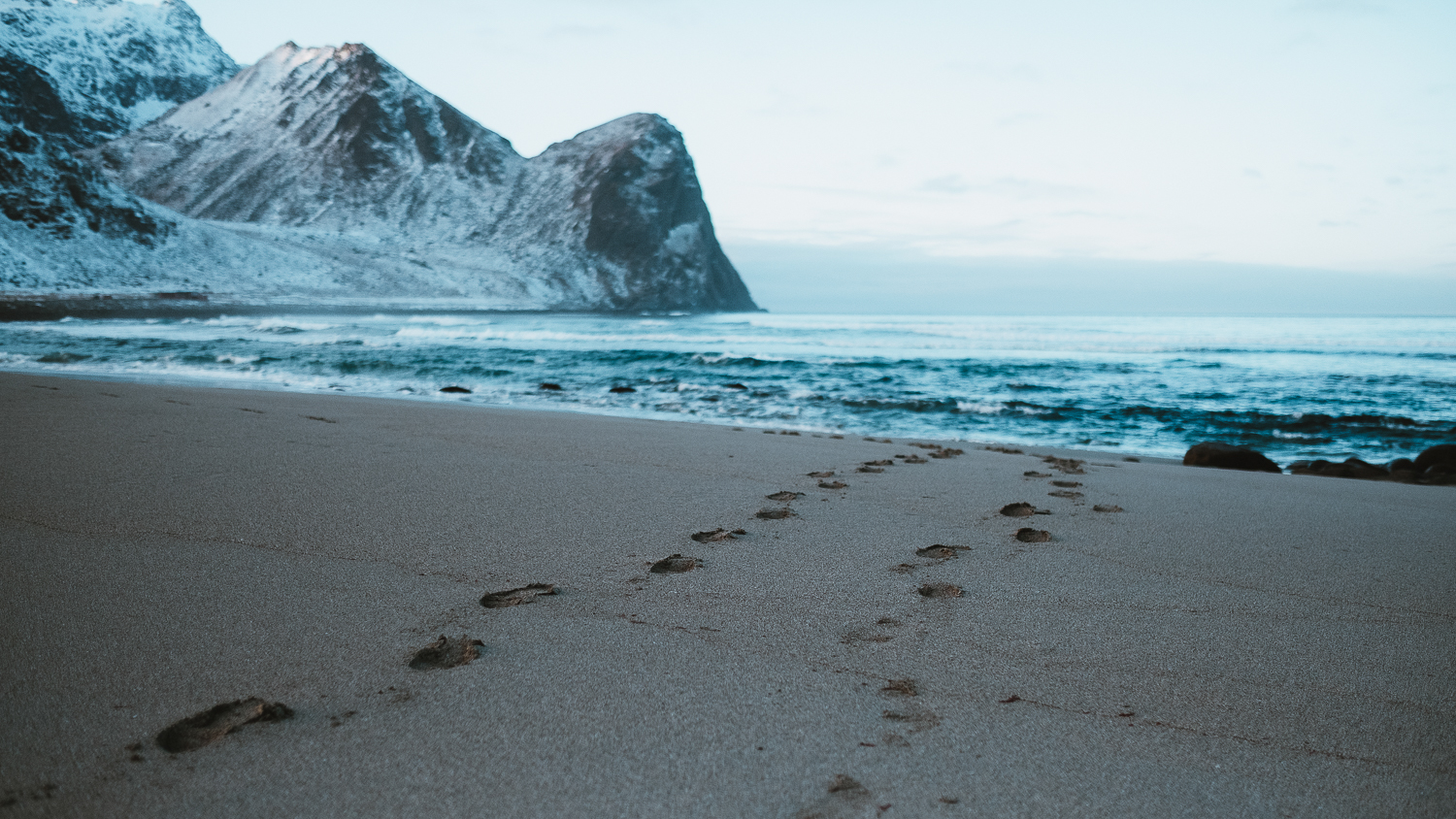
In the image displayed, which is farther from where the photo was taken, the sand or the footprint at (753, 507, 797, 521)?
the footprint at (753, 507, 797, 521)

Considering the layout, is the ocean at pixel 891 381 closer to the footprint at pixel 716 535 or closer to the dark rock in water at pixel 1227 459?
the dark rock in water at pixel 1227 459

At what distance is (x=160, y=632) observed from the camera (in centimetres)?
A: 196

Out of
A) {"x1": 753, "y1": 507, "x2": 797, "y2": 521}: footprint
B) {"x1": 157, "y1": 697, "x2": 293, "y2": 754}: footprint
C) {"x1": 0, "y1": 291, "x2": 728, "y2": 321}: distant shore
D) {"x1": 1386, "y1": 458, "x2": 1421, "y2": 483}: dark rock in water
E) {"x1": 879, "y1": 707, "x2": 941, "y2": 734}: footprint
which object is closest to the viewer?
{"x1": 157, "y1": 697, "x2": 293, "y2": 754}: footprint

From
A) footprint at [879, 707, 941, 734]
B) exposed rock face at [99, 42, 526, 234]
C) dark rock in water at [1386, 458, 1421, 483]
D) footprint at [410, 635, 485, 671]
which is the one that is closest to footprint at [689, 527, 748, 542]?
footprint at [410, 635, 485, 671]

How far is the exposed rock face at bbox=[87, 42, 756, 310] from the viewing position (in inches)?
3346

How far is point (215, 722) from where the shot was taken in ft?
5.23

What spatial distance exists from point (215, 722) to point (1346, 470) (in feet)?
28.3

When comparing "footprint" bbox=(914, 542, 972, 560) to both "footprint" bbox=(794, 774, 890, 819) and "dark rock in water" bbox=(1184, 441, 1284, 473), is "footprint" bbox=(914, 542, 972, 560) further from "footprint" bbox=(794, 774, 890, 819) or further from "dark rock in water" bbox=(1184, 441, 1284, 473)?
"dark rock in water" bbox=(1184, 441, 1284, 473)

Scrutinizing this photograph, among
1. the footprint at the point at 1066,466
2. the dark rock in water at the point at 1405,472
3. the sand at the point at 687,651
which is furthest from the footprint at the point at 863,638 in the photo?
the dark rock in water at the point at 1405,472

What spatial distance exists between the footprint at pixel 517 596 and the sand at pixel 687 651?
21 mm

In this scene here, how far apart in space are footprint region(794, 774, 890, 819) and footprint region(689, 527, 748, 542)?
64.7 inches

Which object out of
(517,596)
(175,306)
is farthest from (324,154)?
(517,596)

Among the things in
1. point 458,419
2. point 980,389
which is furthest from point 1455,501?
point 980,389

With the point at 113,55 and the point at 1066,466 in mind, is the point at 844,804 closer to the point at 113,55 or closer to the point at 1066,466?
the point at 1066,466
